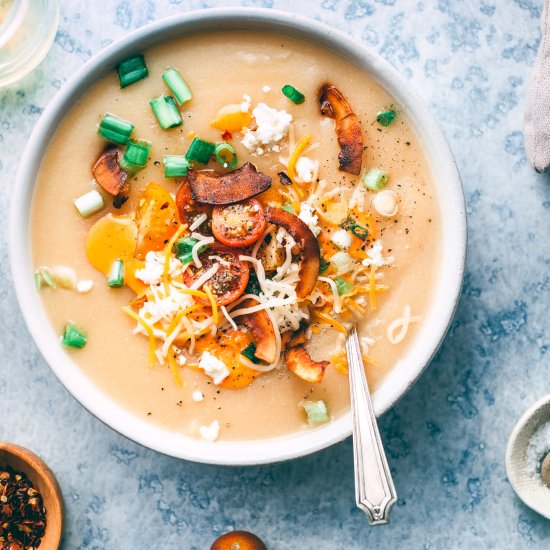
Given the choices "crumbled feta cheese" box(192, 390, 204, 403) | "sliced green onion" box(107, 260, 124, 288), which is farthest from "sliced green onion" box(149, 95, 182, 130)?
"crumbled feta cheese" box(192, 390, 204, 403)

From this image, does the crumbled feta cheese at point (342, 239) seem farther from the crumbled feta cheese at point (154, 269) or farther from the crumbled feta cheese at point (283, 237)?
the crumbled feta cheese at point (154, 269)

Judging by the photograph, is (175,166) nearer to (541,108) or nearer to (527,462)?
(541,108)

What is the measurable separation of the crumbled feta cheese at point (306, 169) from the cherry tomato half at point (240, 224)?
5.6 inches

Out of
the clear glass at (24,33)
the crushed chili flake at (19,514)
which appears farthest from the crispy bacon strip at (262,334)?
the clear glass at (24,33)

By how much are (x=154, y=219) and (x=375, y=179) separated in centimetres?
62

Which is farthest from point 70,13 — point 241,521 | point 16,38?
point 241,521

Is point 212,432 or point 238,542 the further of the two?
point 238,542

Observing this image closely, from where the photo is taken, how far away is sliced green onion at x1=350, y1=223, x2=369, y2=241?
2.15 metres

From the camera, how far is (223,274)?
7.10 feet

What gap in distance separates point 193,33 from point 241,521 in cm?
151

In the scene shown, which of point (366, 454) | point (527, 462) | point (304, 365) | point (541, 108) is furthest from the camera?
point (527, 462)

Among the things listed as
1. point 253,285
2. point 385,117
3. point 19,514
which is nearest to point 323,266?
point 253,285

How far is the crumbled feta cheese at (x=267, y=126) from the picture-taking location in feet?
6.99

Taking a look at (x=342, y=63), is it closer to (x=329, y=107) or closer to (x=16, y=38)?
(x=329, y=107)
